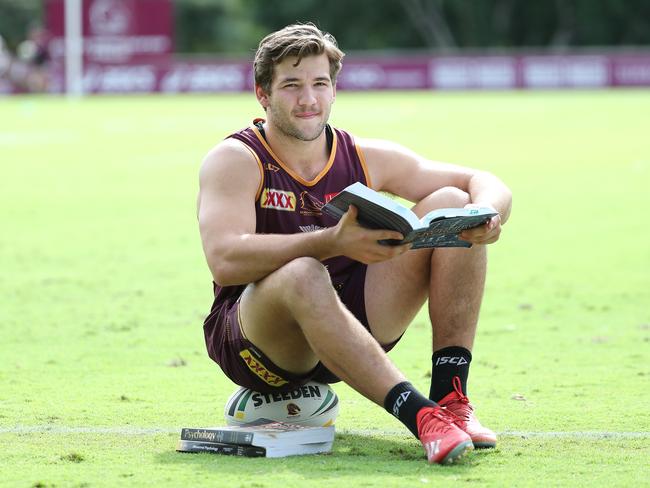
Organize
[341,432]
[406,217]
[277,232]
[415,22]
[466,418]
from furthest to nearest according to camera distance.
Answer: [415,22] < [341,432] < [277,232] < [466,418] < [406,217]

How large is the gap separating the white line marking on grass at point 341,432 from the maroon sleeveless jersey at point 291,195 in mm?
597

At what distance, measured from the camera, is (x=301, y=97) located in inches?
208

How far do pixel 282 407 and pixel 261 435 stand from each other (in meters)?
0.36

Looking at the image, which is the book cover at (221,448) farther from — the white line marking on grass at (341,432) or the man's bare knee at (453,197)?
the man's bare knee at (453,197)

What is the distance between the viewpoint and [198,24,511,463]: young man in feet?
15.9

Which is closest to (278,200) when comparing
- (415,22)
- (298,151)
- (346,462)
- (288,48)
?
(298,151)

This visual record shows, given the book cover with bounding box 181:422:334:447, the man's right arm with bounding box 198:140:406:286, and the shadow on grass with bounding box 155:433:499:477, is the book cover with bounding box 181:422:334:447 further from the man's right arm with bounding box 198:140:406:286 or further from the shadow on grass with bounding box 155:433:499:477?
the man's right arm with bounding box 198:140:406:286

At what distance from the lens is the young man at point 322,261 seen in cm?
484

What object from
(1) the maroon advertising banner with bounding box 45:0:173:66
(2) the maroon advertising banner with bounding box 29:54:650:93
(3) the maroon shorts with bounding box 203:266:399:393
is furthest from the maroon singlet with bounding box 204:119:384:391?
(1) the maroon advertising banner with bounding box 45:0:173:66

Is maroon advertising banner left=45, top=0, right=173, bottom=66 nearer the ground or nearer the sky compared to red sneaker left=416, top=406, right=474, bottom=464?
nearer the sky

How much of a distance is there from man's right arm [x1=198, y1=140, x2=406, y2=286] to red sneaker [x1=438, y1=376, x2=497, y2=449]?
795mm

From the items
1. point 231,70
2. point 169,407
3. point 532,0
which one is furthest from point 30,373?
point 532,0

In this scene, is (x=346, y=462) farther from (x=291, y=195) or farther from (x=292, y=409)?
(x=291, y=195)

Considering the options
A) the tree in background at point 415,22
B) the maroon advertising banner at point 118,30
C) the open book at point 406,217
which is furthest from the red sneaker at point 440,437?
the tree in background at point 415,22
